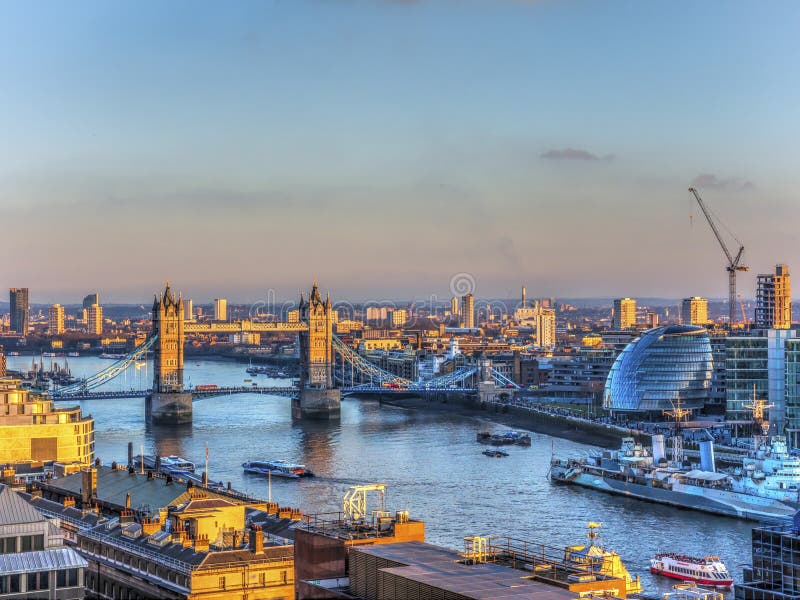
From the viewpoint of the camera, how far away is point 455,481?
43.5 meters

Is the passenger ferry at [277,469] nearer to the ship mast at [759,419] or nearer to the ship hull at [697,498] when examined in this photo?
→ the ship hull at [697,498]

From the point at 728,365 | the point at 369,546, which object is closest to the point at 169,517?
the point at 369,546

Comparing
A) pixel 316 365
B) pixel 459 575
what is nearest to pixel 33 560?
pixel 459 575

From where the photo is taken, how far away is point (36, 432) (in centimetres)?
3198

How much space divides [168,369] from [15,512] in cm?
5502

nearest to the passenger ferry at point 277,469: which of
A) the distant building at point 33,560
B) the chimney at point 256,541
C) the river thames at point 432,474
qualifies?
the river thames at point 432,474

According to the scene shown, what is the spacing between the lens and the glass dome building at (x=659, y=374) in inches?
2574

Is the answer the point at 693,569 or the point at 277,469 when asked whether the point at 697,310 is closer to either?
the point at 277,469

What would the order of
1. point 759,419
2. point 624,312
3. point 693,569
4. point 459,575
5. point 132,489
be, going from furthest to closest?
1. point 624,312
2. point 759,419
3. point 693,569
4. point 132,489
5. point 459,575

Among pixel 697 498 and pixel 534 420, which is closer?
pixel 697 498

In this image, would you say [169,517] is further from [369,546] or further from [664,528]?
[664,528]

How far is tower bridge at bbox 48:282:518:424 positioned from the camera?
6769 cm

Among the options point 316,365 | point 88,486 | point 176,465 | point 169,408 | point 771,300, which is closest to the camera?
point 88,486

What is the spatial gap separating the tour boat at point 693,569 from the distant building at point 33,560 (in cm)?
1546
